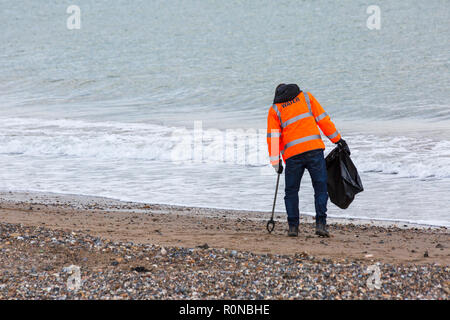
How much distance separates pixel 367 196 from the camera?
10.0 m

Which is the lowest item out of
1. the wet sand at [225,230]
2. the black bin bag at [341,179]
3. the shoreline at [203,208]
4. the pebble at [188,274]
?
the shoreline at [203,208]

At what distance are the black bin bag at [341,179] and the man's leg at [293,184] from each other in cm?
49

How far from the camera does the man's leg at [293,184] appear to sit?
709 cm

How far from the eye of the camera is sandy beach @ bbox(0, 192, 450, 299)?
4992mm

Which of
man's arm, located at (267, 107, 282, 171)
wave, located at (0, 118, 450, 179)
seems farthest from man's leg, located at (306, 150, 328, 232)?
wave, located at (0, 118, 450, 179)

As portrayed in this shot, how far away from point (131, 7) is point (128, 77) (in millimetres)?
25595

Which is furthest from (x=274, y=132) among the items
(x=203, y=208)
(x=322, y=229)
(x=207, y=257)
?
(x=203, y=208)

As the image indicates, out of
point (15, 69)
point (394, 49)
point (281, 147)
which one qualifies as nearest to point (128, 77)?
point (15, 69)

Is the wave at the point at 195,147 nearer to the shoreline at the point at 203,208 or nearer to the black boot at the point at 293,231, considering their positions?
the shoreline at the point at 203,208

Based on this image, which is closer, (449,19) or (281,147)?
(281,147)

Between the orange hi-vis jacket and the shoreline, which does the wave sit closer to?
the shoreline

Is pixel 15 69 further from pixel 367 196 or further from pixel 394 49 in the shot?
pixel 367 196

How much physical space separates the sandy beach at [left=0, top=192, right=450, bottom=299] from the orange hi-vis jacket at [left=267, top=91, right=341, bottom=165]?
100 cm

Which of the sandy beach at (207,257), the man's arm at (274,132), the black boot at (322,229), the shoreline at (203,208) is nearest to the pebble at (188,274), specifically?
the sandy beach at (207,257)
